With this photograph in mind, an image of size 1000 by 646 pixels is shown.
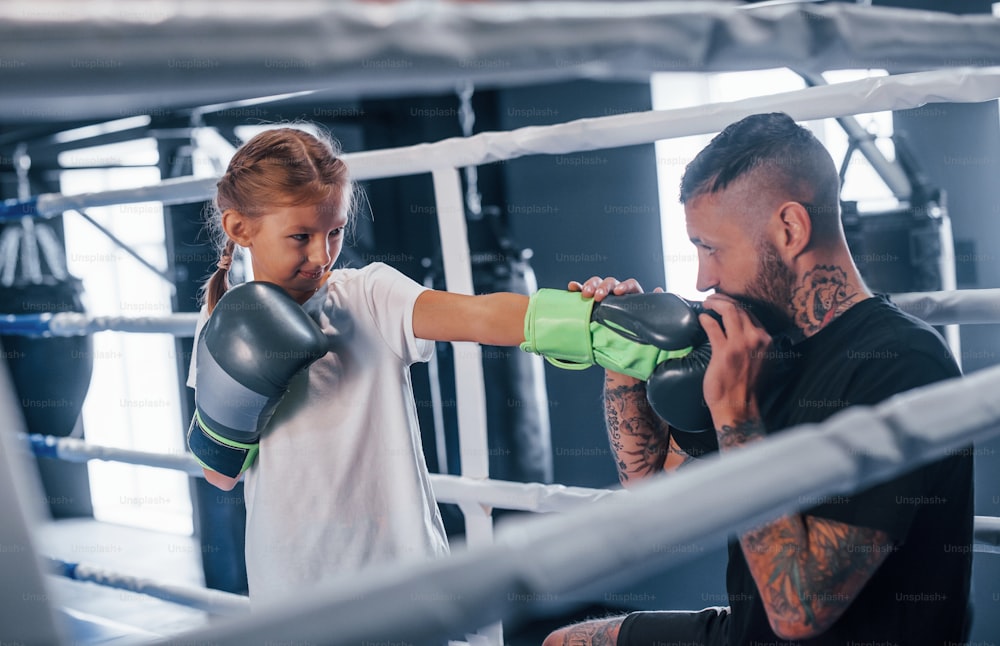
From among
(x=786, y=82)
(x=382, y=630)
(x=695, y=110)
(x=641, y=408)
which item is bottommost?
(x=641, y=408)

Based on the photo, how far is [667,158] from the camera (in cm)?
372

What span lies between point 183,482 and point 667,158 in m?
3.71

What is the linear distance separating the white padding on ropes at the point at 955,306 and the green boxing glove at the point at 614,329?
14.0 inches

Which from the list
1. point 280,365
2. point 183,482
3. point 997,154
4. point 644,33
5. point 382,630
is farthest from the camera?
point 183,482

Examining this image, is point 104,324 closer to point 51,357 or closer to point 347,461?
point 347,461

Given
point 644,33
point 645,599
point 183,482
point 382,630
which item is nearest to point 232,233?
point 644,33

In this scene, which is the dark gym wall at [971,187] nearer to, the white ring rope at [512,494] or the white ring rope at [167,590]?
the white ring rope at [512,494]

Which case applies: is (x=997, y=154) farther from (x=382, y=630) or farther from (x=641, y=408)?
(x=382, y=630)

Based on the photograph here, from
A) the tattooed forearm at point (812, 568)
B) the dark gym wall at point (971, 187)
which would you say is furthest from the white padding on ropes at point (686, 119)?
the dark gym wall at point (971, 187)

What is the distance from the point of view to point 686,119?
47.8 inches

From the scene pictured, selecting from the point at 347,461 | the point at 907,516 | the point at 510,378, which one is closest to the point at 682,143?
the point at 510,378

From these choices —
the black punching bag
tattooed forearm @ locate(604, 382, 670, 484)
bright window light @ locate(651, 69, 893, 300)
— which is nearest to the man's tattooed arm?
tattooed forearm @ locate(604, 382, 670, 484)

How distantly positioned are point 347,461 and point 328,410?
Result: 8 centimetres

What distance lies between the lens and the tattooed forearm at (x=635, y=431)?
133 centimetres
